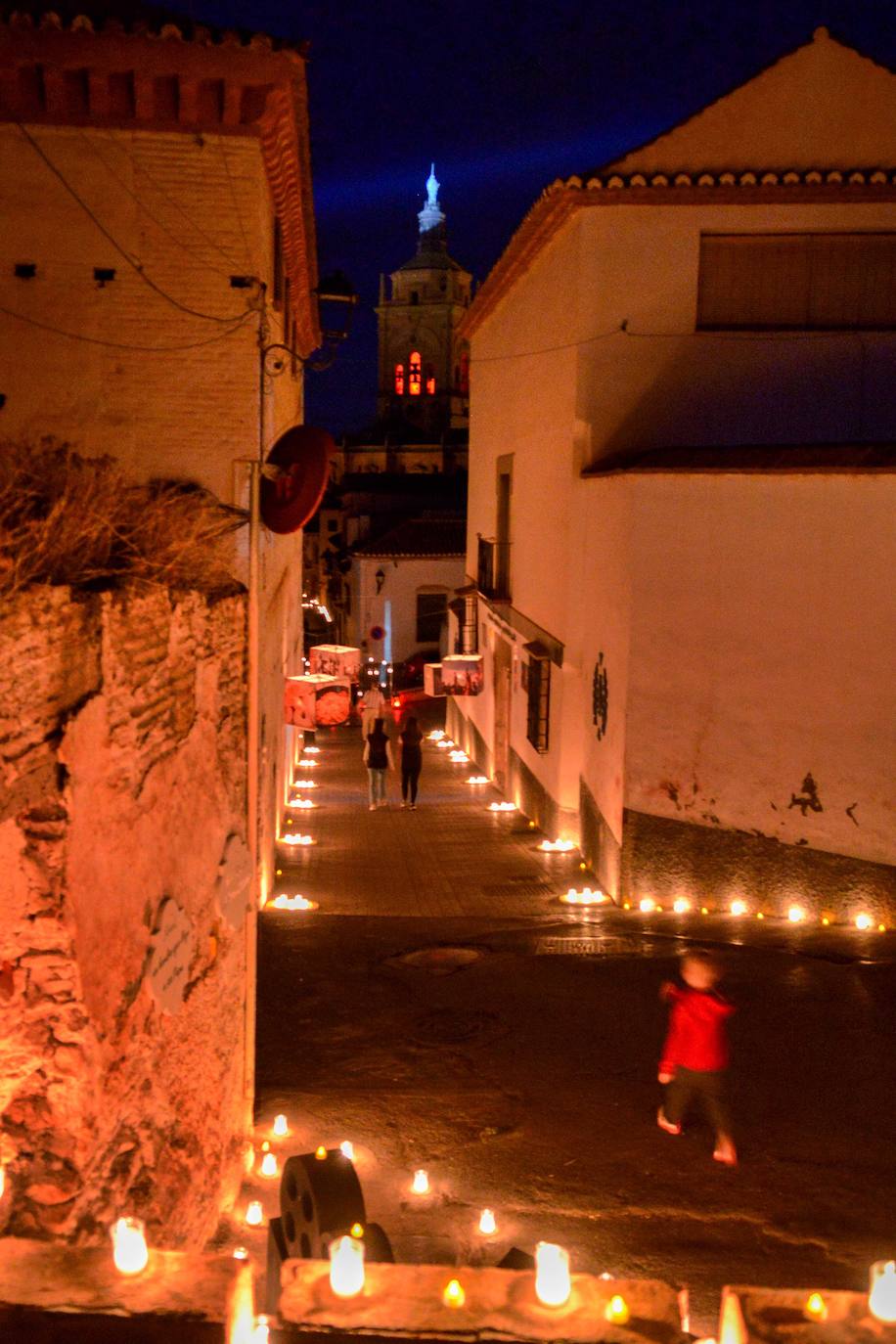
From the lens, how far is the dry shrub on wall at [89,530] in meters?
4.92

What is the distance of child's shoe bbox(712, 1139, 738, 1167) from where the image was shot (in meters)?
7.69

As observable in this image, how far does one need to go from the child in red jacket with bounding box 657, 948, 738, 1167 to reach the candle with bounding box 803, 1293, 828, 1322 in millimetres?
4143

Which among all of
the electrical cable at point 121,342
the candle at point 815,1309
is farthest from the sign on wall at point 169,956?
the electrical cable at point 121,342

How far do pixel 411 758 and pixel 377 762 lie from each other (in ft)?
2.14

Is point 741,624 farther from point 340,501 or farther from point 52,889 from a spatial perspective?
point 340,501

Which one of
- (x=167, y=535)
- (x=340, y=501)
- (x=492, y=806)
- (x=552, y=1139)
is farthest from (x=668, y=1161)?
(x=340, y=501)

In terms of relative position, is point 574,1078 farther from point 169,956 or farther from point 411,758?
point 411,758

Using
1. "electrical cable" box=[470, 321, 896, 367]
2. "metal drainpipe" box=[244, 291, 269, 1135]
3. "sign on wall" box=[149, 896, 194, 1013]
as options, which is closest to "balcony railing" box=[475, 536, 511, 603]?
"electrical cable" box=[470, 321, 896, 367]

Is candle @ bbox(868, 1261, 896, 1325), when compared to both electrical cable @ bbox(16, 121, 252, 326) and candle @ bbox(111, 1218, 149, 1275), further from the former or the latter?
electrical cable @ bbox(16, 121, 252, 326)

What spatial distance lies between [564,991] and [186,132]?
8.62 metres

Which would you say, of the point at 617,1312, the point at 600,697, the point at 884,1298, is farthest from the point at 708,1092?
the point at 600,697

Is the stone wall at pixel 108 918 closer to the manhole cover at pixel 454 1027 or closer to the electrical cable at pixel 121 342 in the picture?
the manhole cover at pixel 454 1027

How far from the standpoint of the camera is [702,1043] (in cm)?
762

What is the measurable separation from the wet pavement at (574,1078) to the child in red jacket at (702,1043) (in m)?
Result: 0.31
